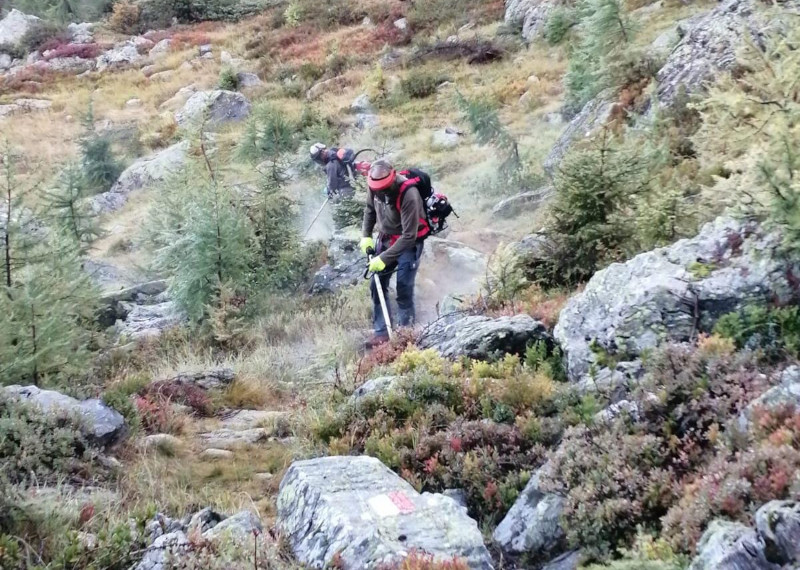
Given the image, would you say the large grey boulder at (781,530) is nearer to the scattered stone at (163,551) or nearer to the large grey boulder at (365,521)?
the large grey boulder at (365,521)

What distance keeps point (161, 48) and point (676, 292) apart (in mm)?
34932

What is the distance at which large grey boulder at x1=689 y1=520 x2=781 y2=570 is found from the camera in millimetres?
2752

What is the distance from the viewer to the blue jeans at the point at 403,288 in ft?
28.7

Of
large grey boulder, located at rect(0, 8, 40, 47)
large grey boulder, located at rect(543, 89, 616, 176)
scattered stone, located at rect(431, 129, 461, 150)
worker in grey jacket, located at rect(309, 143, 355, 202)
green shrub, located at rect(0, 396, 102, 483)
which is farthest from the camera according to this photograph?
large grey boulder, located at rect(0, 8, 40, 47)

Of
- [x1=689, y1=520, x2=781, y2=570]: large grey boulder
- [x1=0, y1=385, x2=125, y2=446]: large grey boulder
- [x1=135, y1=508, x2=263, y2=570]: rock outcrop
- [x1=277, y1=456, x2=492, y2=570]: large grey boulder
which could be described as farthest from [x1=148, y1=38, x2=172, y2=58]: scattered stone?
[x1=689, y1=520, x2=781, y2=570]: large grey boulder

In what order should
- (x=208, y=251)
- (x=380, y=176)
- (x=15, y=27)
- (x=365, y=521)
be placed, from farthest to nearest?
(x=15, y=27), (x=208, y=251), (x=380, y=176), (x=365, y=521)

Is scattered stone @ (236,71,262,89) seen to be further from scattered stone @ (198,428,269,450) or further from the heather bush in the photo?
the heather bush

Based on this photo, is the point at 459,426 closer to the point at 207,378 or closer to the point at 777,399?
the point at 777,399

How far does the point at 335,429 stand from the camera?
225 inches

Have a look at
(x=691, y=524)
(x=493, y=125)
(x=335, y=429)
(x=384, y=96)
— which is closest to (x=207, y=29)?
(x=384, y=96)

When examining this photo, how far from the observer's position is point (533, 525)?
3955 millimetres

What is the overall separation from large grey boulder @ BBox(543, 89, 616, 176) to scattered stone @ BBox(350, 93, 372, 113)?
11023 mm

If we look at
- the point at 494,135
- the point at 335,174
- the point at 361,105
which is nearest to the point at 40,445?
the point at 335,174

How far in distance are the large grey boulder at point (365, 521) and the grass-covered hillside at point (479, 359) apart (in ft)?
0.06
